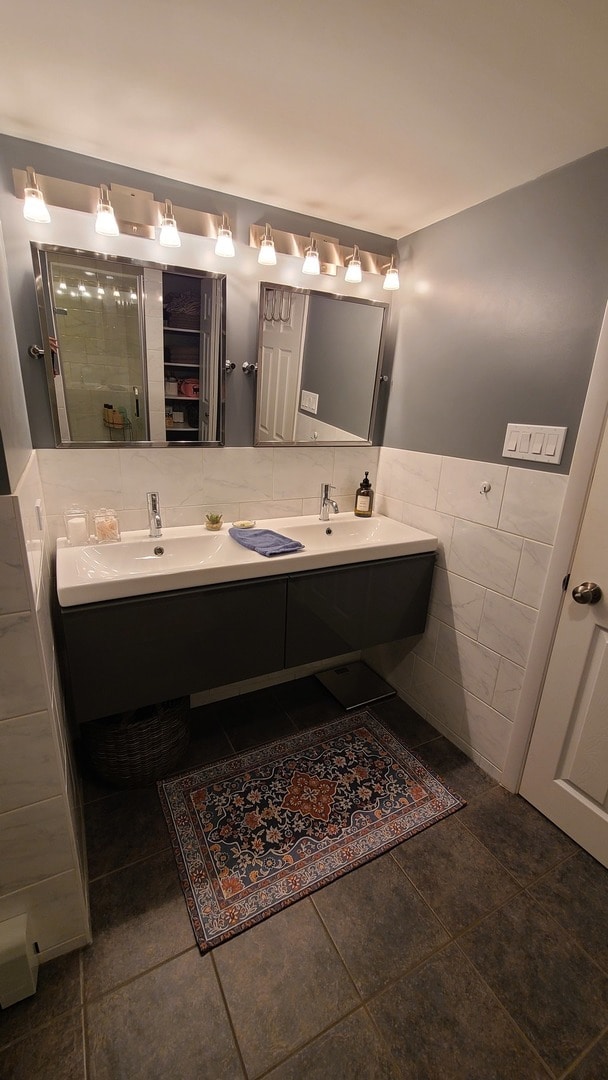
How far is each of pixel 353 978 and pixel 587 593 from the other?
1.22 metres

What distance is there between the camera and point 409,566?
1.75m

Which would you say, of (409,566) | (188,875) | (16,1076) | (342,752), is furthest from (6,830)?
(409,566)

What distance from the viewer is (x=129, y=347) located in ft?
4.85

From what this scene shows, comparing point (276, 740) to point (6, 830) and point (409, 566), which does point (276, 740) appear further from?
point (6, 830)

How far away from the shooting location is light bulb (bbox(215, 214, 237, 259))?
57.7 inches

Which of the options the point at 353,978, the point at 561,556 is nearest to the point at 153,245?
the point at 561,556

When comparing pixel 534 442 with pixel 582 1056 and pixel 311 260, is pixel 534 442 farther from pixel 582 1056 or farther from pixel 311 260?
pixel 582 1056

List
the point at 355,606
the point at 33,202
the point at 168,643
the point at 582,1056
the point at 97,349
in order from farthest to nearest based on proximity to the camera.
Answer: the point at 355,606, the point at 97,349, the point at 168,643, the point at 33,202, the point at 582,1056

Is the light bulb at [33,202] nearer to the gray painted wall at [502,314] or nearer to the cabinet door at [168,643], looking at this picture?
the cabinet door at [168,643]

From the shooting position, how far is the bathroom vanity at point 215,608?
1.23 metres

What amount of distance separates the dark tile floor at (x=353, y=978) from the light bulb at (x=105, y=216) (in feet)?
6.29

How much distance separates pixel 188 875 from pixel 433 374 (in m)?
1.96

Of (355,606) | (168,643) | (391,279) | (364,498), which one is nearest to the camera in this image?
(168,643)

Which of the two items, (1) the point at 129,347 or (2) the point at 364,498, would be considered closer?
(1) the point at 129,347
